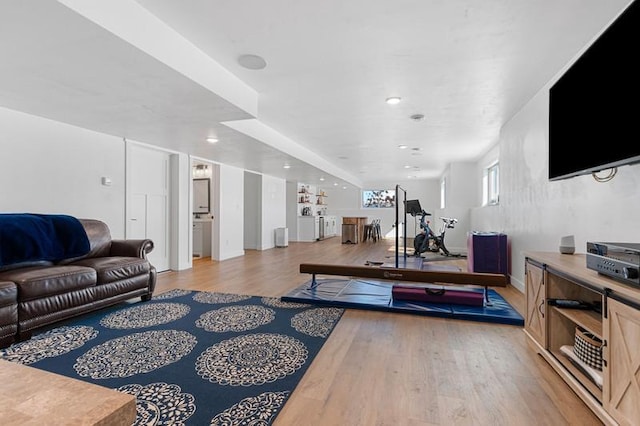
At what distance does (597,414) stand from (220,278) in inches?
176

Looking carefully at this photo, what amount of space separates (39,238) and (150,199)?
2.25 meters

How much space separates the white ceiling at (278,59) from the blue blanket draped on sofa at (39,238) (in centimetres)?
117

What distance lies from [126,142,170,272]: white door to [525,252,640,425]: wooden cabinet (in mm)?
5170

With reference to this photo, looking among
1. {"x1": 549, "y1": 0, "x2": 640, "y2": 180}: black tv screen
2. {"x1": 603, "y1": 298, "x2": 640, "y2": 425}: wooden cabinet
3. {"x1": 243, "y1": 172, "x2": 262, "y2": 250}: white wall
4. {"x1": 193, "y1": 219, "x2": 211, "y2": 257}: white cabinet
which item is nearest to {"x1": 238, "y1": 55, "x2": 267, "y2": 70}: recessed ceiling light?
{"x1": 549, "y1": 0, "x2": 640, "y2": 180}: black tv screen

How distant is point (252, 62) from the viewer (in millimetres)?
2691

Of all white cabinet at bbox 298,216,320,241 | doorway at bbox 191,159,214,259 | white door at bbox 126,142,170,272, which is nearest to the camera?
white door at bbox 126,142,170,272

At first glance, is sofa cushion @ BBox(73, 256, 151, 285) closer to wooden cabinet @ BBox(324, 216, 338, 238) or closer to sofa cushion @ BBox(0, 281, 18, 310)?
sofa cushion @ BBox(0, 281, 18, 310)

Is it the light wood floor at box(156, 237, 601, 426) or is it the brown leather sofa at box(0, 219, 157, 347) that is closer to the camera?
the light wood floor at box(156, 237, 601, 426)

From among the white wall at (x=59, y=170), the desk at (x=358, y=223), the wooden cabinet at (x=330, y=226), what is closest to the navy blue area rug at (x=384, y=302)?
the white wall at (x=59, y=170)

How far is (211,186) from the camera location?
706cm

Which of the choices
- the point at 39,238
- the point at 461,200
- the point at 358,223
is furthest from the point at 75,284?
the point at 358,223

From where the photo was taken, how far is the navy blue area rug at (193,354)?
1.67 m

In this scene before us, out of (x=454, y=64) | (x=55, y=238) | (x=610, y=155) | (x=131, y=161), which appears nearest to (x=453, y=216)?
(x=454, y=64)

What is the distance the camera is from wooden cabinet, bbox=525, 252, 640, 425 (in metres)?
1.30
